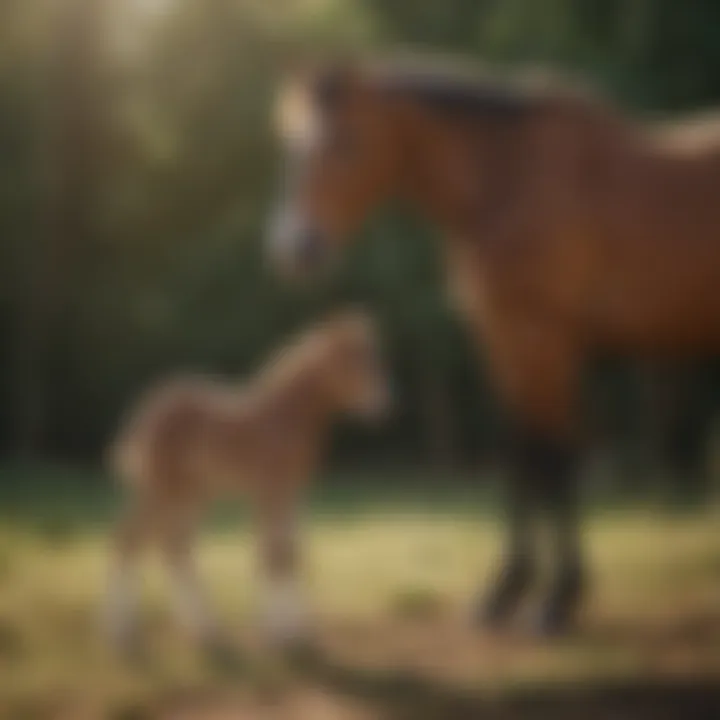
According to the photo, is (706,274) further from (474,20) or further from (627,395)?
(474,20)

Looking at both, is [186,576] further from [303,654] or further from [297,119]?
[297,119]

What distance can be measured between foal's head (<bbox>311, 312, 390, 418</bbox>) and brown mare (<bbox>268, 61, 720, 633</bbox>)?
60mm

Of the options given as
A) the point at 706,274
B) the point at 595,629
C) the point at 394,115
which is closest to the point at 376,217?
the point at 394,115

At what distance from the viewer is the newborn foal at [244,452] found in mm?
1087

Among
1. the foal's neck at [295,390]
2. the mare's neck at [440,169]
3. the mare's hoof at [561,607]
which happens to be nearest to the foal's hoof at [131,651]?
the foal's neck at [295,390]

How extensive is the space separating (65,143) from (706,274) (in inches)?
24.6

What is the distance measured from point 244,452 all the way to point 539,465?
10.8 inches

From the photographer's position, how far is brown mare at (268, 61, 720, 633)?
44.5 inches

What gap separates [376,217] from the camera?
1143mm

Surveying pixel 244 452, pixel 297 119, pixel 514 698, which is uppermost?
pixel 297 119

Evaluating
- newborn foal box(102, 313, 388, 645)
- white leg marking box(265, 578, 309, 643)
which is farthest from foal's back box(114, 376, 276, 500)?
white leg marking box(265, 578, 309, 643)

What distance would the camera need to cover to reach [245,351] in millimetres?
1108

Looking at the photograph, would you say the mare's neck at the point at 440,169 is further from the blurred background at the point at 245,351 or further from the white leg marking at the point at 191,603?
the white leg marking at the point at 191,603

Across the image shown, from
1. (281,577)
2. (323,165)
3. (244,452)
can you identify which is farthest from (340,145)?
(281,577)
